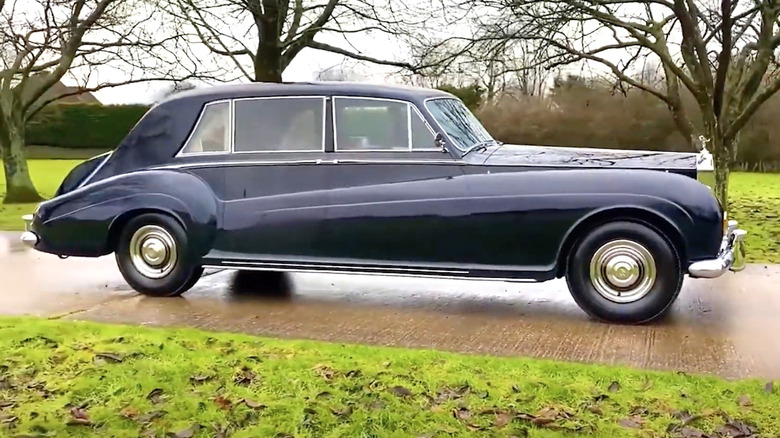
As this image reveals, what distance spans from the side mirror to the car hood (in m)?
0.34

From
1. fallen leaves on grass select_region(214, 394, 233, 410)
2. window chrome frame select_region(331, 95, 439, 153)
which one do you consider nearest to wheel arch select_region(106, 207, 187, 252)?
window chrome frame select_region(331, 95, 439, 153)

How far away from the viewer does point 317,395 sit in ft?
13.5

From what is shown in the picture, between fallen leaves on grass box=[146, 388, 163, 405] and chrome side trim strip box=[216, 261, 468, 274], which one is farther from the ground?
chrome side trim strip box=[216, 261, 468, 274]

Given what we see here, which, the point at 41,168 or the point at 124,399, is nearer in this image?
the point at 124,399

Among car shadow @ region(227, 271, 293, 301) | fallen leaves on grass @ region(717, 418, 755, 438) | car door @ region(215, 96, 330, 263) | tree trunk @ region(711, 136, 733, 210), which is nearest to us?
fallen leaves on grass @ region(717, 418, 755, 438)

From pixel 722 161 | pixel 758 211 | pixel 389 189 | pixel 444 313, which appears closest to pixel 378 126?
pixel 389 189

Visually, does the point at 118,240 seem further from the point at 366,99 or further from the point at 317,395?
the point at 317,395

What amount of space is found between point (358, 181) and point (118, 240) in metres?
2.11

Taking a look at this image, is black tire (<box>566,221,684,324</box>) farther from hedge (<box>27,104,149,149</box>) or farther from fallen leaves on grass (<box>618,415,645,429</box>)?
hedge (<box>27,104,149,149</box>)

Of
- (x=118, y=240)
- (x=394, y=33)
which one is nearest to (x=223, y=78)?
(x=394, y=33)

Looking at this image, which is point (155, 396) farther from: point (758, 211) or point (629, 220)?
point (758, 211)

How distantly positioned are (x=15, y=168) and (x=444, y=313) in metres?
12.9

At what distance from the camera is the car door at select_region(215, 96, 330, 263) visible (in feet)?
20.9

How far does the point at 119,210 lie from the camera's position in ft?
21.8
